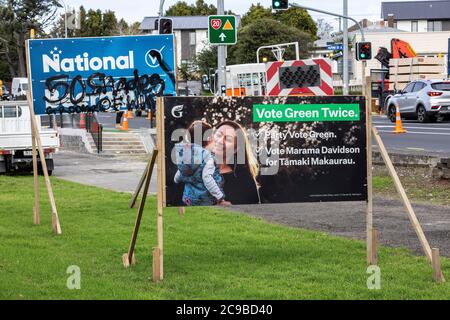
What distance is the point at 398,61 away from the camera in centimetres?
4606

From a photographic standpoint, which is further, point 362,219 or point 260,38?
point 260,38

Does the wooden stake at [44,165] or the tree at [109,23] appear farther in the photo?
the tree at [109,23]

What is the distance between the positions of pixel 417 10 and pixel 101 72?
9860 cm

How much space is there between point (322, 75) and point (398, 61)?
105ft

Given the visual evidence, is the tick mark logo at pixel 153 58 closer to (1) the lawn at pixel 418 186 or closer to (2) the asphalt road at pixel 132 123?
(1) the lawn at pixel 418 186

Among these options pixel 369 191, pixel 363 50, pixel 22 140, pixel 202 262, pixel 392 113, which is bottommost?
pixel 392 113

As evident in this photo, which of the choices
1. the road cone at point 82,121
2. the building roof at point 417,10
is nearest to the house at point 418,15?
the building roof at point 417,10

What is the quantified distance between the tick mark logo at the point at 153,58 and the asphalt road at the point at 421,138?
8447 mm

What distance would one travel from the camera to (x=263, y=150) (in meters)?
8.95

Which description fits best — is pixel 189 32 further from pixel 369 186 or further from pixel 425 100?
pixel 369 186

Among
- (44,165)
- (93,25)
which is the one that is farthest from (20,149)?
(93,25)

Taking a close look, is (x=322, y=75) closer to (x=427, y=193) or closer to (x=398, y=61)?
(x=427, y=193)

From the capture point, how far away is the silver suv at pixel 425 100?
35250mm

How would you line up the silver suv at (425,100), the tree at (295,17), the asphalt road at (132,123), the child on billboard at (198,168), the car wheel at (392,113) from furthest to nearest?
the tree at (295,17) → the asphalt road at (132,123) → the car wheel at (392,113) → the silver suv at (425,100) → the child on billboard at (198,168)
